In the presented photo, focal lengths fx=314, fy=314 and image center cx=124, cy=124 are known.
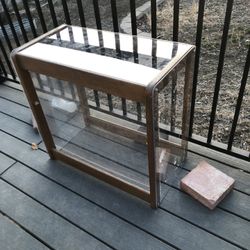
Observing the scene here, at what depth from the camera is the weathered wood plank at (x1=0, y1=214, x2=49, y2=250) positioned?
150 cm

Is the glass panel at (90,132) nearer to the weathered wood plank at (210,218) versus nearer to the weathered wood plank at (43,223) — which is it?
the weathered wood plank at (210,218)

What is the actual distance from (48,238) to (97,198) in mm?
316

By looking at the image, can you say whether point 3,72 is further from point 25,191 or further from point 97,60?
point 97,60

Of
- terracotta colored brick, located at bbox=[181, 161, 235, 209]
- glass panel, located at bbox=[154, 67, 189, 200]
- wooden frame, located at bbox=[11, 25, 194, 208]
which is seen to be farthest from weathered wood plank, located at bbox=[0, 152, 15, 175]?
terracotta colored brick, located at bbox=[181, 161, 235, 209]

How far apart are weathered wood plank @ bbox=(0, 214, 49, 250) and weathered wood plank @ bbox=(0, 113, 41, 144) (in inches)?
24.6

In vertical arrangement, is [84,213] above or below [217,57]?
above

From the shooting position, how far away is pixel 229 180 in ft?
5.28

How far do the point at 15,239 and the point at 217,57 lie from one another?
2.34 m

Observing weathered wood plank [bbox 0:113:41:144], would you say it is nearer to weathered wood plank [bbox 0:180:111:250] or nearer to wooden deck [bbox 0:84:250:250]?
wooden deck [bbox 0:84:250:250]

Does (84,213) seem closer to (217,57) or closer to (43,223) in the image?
(43,223)

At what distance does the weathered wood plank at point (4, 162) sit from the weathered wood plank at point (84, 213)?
50 mm

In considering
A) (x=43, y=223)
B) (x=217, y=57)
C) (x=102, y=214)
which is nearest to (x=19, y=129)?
(x=43, y=223)

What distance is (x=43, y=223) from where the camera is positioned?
159cm

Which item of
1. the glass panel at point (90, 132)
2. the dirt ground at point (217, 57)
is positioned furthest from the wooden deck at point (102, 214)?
the dirt ground at point (217, 57)
